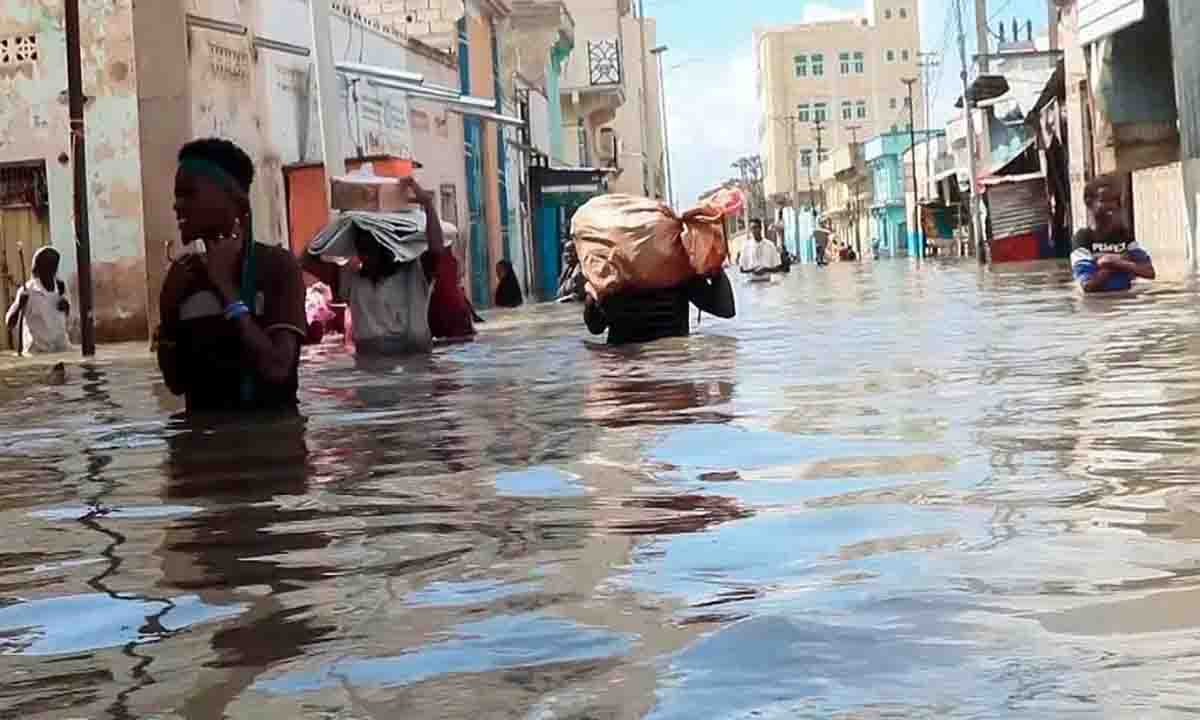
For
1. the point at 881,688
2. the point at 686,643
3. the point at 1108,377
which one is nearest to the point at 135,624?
the point at 686,643

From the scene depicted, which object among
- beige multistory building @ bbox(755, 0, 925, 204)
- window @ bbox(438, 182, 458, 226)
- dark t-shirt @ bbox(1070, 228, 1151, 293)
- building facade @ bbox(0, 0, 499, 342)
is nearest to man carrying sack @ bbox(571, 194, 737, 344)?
dark t-shirt @ bbox(1070, 228, 1151, 293)

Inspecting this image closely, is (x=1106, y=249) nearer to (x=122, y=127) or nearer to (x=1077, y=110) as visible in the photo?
(x=122, y=127)

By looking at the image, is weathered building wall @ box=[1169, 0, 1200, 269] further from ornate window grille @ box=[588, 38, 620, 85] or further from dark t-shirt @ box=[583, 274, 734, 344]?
ornate window grille @ box=[588, 38, 620, 85]

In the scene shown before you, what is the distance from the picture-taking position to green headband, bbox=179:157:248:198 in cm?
641

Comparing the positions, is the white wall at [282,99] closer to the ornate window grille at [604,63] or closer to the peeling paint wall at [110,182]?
the peeling paint wall at [110,182]

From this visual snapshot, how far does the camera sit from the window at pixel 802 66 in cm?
12744

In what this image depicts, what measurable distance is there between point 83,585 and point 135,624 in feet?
1.87

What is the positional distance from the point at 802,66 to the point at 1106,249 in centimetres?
11538

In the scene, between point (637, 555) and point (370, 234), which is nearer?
point (637, 555)

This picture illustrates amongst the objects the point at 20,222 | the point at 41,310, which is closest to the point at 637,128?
the point at 20,222

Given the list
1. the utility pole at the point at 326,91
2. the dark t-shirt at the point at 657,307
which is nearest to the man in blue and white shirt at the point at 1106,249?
the dark t-shirt at the point at 657,307

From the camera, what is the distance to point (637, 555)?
3.95 metres

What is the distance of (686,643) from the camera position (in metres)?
3.02

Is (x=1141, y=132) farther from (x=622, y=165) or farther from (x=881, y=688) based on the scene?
(x=622, y=165)
